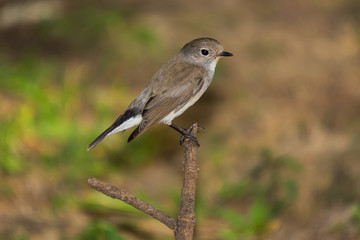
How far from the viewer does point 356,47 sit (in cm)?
969

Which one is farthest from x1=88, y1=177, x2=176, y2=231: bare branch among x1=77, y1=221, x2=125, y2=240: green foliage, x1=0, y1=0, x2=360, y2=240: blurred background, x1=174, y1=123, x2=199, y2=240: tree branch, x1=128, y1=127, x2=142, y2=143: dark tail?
x1=77, y1=221, x2=125, y2=240: green foliage

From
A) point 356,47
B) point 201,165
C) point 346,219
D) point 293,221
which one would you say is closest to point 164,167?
point 201,165

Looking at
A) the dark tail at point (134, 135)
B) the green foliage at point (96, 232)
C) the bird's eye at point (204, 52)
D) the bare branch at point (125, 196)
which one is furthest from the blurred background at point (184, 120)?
the bird's eye at point (204, 52)

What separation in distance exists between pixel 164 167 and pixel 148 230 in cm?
188

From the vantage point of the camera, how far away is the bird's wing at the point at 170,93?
4465 mm

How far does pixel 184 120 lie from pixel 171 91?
Result: 147 inches

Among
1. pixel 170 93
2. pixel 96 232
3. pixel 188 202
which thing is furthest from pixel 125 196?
pixel 96 232

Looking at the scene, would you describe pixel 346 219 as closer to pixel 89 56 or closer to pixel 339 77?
pixel 339 77

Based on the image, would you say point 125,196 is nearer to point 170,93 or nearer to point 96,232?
point 170,93

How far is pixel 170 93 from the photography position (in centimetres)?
454

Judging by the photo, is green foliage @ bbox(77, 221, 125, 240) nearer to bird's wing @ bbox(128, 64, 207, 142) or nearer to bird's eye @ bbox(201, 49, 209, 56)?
bird's wing @ bbox(128, 64, 207, 142)

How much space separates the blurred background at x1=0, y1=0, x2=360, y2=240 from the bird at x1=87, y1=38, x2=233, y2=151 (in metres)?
1.05

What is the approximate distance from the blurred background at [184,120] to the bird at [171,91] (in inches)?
41.5

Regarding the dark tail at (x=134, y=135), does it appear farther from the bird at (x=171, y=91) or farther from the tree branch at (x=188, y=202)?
the tree branch at (x=188, y=202)
